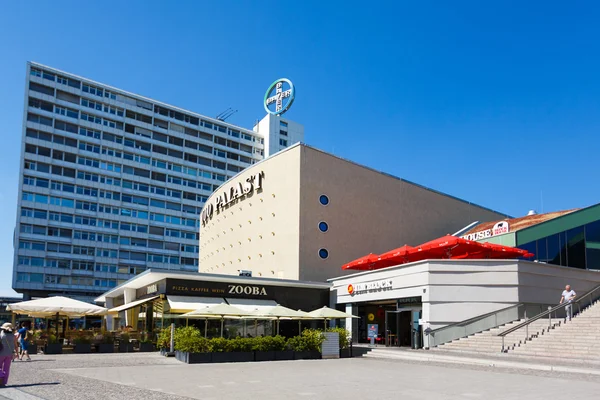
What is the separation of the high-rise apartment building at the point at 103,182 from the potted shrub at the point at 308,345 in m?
62.3

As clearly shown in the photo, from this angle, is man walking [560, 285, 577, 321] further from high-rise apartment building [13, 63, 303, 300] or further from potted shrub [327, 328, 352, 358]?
high-rise apartment building [13, 63, 303, 300]

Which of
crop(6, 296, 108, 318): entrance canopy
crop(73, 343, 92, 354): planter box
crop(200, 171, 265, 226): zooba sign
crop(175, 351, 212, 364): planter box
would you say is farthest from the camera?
crop(200, 171, 265, 226): zooba sign

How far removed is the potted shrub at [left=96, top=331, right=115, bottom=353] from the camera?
88.3ft

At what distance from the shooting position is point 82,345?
26.3 metres

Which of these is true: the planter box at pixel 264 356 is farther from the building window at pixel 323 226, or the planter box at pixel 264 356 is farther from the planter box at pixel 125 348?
the building window at pixel 323 226

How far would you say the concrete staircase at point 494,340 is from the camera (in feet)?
74.5

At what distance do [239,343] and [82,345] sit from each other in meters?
8.51

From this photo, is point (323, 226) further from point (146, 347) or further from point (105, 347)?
point (105, 347)

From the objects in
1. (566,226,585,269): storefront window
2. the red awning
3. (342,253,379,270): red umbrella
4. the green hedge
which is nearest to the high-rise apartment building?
(342,253,379,270): red umbrella

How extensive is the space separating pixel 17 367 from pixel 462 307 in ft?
60.5

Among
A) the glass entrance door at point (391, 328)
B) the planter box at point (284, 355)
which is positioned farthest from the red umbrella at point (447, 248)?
the planter box at point (284, 355)

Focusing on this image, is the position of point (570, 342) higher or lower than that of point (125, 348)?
higher

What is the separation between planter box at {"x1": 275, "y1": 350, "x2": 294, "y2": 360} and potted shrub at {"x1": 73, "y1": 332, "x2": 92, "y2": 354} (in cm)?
933

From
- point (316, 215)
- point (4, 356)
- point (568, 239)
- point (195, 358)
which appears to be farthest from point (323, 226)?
point (4, 356)
